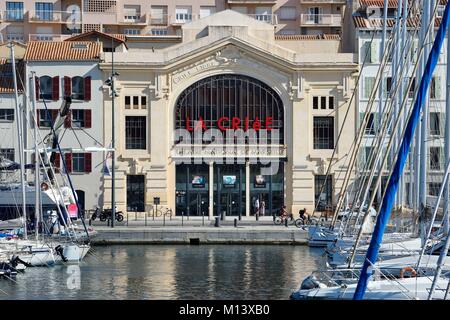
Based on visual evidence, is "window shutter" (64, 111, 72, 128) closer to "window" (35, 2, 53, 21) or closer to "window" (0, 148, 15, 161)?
"window" (0, 148, 15, 161)

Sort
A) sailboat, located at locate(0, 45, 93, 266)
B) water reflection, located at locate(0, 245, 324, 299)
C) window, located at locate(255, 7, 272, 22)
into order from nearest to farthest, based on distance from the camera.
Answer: water reflection, located at locate(0, 245, 324, 299)
sailboat, located at locate(0, 45, 93, 266)
window, located at locate(255, 7, 272, 22)

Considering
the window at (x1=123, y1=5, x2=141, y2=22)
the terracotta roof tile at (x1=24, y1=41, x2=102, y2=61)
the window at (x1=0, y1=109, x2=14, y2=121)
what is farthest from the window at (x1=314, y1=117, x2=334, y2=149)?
the window at (x1=123, y1=5, x2=141, y2=22)

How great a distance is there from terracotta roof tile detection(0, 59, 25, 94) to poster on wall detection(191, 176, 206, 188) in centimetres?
1555

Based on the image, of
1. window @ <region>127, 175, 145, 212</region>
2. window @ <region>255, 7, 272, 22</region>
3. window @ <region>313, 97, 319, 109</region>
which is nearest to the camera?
window @ <region>127, 175, 145, 212</region>

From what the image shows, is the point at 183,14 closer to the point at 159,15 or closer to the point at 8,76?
the point at 159,15

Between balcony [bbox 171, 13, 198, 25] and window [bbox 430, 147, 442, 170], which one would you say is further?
balcony [bbox 171, 13, 198, 25]

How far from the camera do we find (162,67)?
9069cm

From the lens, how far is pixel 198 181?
92.3 m

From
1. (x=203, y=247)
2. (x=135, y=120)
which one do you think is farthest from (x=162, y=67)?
(x=203, y=247)

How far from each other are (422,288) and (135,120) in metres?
59.0

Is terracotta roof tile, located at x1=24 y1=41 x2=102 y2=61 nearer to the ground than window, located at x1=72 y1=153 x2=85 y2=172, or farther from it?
farther from it

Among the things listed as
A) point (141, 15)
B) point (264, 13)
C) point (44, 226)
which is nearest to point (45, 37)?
point (141, 15)

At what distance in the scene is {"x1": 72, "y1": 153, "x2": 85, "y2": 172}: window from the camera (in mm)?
91188
